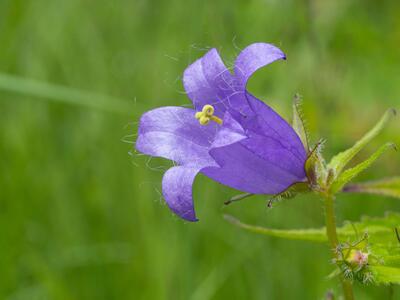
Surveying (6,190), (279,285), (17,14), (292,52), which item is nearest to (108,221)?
(6,190)

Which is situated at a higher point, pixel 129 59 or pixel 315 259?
pixel 129 59

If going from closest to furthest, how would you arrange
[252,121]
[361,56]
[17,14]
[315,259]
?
[252,121] < [17,14] < [315,259] < [361,56]

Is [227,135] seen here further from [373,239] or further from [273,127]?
[373,239]

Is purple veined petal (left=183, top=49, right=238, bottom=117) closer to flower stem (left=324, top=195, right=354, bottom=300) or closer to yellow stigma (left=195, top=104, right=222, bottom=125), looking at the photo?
yellow stigma (left=195, top=104, right=222, bottom=125)

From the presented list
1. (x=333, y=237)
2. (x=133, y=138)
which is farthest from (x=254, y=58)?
(x=133, y=138)

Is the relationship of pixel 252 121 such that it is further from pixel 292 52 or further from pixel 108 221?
pixel 292 52

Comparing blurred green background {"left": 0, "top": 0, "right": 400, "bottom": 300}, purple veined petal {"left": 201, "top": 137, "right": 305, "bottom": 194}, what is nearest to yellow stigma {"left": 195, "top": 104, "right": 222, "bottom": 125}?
purple veined petal {"left": 201, "top": 137, "right": 305, "bottom": 194}
